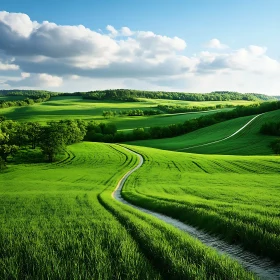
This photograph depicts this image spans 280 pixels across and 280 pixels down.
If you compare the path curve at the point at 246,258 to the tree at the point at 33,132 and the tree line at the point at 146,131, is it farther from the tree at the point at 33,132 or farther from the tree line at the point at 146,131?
the tree line at the point at 146,131

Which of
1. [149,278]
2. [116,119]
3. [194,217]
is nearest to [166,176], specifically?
[194,217]

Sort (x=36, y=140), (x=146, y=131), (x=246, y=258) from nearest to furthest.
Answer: (x=246, y=258)
(x=36, y=140)
(x=146, y=131)

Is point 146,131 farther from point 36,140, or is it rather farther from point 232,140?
point 36,140

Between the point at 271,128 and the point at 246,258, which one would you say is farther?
the point at 271,128

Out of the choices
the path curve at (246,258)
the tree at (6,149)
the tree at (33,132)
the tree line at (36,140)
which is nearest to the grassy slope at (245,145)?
the tree line at (36,140)

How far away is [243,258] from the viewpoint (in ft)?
29.9

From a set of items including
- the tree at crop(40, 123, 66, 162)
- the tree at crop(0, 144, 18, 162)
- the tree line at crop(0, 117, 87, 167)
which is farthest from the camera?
the tree at crop(40, 123, 66, 162)

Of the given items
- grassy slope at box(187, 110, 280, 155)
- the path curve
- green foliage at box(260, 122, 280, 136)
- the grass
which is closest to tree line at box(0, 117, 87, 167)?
the grass

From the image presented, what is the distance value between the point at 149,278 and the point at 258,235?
5.16 metres

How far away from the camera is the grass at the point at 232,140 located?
90719 mm

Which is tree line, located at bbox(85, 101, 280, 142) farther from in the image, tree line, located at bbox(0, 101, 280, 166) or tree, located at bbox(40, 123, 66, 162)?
tree, located at bbox(40, 123, 66, 162)

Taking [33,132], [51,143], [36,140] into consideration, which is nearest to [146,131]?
[33,132]

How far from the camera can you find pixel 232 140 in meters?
106

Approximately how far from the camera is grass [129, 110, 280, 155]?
9072 cm
